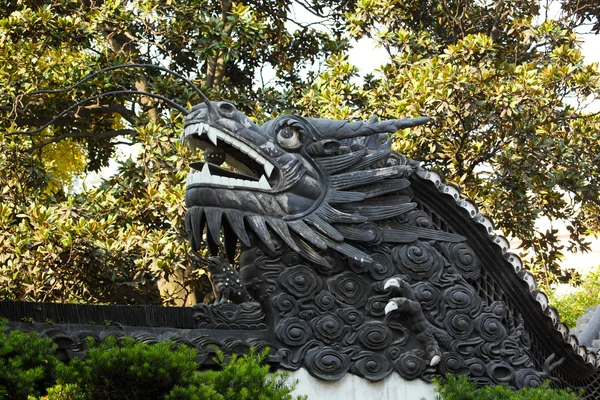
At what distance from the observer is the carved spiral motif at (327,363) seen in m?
6.02

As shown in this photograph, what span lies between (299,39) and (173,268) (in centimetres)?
468

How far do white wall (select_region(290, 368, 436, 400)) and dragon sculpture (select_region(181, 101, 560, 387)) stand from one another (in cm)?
6

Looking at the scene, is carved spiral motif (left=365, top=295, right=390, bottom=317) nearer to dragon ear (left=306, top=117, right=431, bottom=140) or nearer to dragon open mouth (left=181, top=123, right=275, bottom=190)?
dragon open mouth (left=181, top=123, right=275, bottom=190)

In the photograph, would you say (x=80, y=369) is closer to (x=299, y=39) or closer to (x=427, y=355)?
(x=427, y=355)

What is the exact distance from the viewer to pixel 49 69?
1129 centimetres

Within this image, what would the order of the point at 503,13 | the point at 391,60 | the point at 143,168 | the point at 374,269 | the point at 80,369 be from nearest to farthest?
the point at 80,369
the point at 374,269
the point at 143,168
the point at 391,60
the point at 503,13

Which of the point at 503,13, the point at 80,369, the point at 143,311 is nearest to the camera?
the point at 80,369

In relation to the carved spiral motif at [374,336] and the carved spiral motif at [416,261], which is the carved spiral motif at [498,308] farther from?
the carved spiral motif at [374,336]

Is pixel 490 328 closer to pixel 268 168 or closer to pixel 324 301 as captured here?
pixel 324 301

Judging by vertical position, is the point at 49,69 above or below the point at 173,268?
above

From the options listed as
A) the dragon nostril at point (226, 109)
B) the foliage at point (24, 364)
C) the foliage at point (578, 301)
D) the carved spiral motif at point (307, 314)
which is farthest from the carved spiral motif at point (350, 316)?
the foliage at point (578, 301)

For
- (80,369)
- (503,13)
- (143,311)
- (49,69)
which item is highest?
(503,13)

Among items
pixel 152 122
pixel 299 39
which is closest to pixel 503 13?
pixel 299 39

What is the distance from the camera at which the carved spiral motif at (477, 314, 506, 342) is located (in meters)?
6.49
